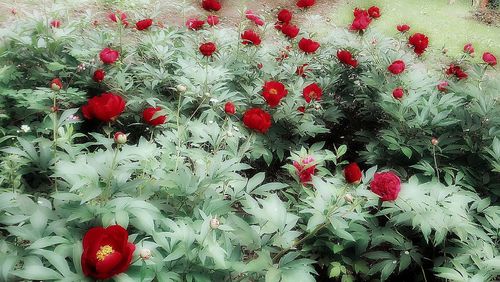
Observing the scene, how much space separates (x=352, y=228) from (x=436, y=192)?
0.40 meters

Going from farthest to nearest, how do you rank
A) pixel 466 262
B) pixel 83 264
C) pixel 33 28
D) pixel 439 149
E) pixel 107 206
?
pixel 33 28 → pixel 439 149 → pixel 466 262 → pixel 107 206 → pixel 83 264

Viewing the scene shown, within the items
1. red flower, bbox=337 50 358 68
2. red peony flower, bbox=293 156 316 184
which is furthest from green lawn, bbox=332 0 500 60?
red peony flower, bbox=293 156 316 184

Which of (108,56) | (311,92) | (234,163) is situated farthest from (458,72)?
(108,56)

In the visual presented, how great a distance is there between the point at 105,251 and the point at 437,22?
8590 mm

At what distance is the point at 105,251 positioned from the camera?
0.97m

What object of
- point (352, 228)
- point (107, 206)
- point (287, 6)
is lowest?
point (287, 6)

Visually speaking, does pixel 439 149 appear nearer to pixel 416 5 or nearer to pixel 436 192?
pixel 436 192

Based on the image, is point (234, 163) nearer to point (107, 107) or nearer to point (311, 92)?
point (107, 107)

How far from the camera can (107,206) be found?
1181 millimetres

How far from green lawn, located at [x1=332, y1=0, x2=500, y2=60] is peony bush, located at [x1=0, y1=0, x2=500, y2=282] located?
15.9 feet

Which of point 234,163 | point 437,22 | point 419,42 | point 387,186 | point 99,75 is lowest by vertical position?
point 437,22

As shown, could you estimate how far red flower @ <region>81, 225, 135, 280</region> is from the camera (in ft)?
3.13

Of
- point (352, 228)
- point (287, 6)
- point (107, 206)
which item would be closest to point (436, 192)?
point (352, 228)

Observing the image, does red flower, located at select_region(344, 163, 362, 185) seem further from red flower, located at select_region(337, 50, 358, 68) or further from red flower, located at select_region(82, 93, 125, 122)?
red flower, located at select_region(337, 50, 358, 68)
